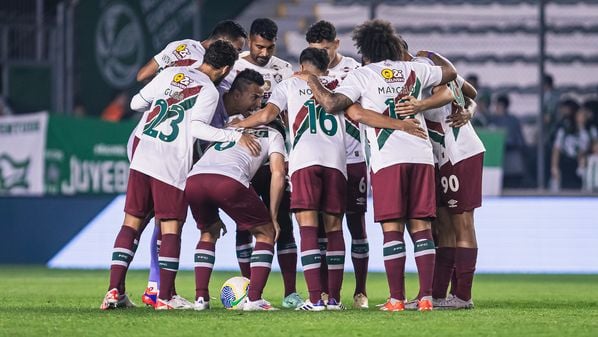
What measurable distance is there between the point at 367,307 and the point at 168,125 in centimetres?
208

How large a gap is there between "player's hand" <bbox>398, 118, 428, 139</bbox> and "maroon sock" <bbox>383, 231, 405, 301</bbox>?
713 mm

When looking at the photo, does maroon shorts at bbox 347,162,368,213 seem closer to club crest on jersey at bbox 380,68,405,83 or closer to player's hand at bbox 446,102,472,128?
player's hand at bbox 446,102,472,128

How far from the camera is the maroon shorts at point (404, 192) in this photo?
9.45 meters

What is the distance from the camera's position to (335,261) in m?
9.95

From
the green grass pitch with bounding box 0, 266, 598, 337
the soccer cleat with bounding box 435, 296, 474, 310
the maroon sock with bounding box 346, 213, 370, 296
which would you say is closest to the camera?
the green grass pitch with bounding box 0, 266, 598, 337

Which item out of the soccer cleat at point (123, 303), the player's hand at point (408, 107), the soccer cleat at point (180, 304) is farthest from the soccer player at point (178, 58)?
the player's hand at point (408, 107)

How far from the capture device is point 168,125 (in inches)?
389

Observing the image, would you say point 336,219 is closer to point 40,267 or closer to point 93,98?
point 40,267

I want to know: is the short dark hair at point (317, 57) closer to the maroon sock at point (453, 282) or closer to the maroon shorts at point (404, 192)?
the maroon shorts at point (404, 192)

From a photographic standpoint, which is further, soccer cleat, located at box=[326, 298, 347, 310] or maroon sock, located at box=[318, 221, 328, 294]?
maroon sock, located at box=[318, 221, 328, 294]

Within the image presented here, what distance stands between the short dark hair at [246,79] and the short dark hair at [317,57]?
15.4 inches

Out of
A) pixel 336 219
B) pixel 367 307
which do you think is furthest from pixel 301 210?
pixel 367 307

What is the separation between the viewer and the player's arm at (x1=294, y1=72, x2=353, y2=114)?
955 centimetres

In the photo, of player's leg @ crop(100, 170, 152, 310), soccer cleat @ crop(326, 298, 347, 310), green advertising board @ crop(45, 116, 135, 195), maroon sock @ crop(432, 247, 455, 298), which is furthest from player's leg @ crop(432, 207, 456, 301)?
green advertising board @ crop(45, 116, 135, 195)
